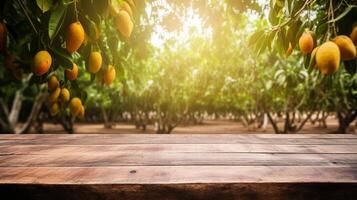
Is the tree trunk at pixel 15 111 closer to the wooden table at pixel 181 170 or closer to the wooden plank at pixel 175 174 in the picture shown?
the wooden table at pixel 181 170

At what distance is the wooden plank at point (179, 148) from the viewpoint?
5.67ft

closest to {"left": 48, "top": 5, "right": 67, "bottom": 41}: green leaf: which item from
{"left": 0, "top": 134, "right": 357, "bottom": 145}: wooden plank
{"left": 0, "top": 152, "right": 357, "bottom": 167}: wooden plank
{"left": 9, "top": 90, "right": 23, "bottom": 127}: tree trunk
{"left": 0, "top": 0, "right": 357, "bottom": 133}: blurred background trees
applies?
{"left": 0, "top": 0, "right": 357, "bottom": 133}: blurred background trees

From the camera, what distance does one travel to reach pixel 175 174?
1243mm

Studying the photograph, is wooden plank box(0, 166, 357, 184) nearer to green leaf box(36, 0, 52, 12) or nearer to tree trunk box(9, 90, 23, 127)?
green leaf box(36, 0, 52, 12)

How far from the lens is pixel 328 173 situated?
4.16 ft

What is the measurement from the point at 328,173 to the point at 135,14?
1.37m

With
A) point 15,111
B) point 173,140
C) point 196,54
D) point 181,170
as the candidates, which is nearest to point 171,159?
point 181,170

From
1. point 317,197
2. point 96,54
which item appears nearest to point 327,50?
point 317,197

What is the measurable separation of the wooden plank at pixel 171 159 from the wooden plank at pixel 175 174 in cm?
7

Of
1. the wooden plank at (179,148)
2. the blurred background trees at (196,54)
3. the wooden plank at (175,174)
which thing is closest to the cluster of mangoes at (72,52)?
the blurred background trees at (196,54)

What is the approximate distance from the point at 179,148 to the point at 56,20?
2.84ft

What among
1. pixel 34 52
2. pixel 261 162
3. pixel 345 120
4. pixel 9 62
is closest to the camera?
pixel 261 162

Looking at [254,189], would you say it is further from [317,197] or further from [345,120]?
[345,120]

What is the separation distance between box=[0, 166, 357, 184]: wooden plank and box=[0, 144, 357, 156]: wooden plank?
0.36 metres
